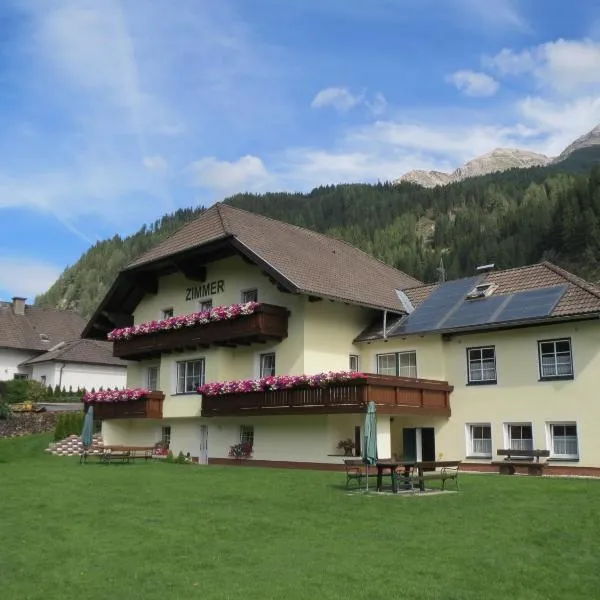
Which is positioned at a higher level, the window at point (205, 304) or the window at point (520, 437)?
the window at point (205, 304)

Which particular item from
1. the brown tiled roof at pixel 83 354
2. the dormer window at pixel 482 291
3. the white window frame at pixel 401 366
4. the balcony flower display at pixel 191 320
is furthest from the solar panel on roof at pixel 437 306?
the brown tiled roof at pixel 83 354

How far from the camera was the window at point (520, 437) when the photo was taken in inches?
897

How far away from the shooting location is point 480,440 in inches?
947

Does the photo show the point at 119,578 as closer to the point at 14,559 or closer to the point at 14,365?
the point at 14,559

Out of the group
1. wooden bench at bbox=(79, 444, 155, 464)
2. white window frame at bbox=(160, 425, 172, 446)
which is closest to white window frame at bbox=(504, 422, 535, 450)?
wooden bench at bbox=(79, 444, 155, 464)

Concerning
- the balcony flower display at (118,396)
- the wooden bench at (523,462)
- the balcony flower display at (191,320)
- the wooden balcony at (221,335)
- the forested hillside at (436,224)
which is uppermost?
the forested hillside at (436,224)

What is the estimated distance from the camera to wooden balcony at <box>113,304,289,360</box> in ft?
83.1

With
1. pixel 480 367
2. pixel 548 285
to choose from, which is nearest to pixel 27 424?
pixel 480 367

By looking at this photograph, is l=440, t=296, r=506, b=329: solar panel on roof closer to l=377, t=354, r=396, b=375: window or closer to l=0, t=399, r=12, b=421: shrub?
l=377, t=354, r=396, b=375: window

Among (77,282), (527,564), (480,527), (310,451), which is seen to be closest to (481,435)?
(310,451)

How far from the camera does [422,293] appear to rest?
2920 cm

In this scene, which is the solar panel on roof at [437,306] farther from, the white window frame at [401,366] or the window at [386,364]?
the window at [386,364]

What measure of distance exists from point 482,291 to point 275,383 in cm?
837

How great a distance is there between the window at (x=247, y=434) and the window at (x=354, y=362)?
14.6ft
